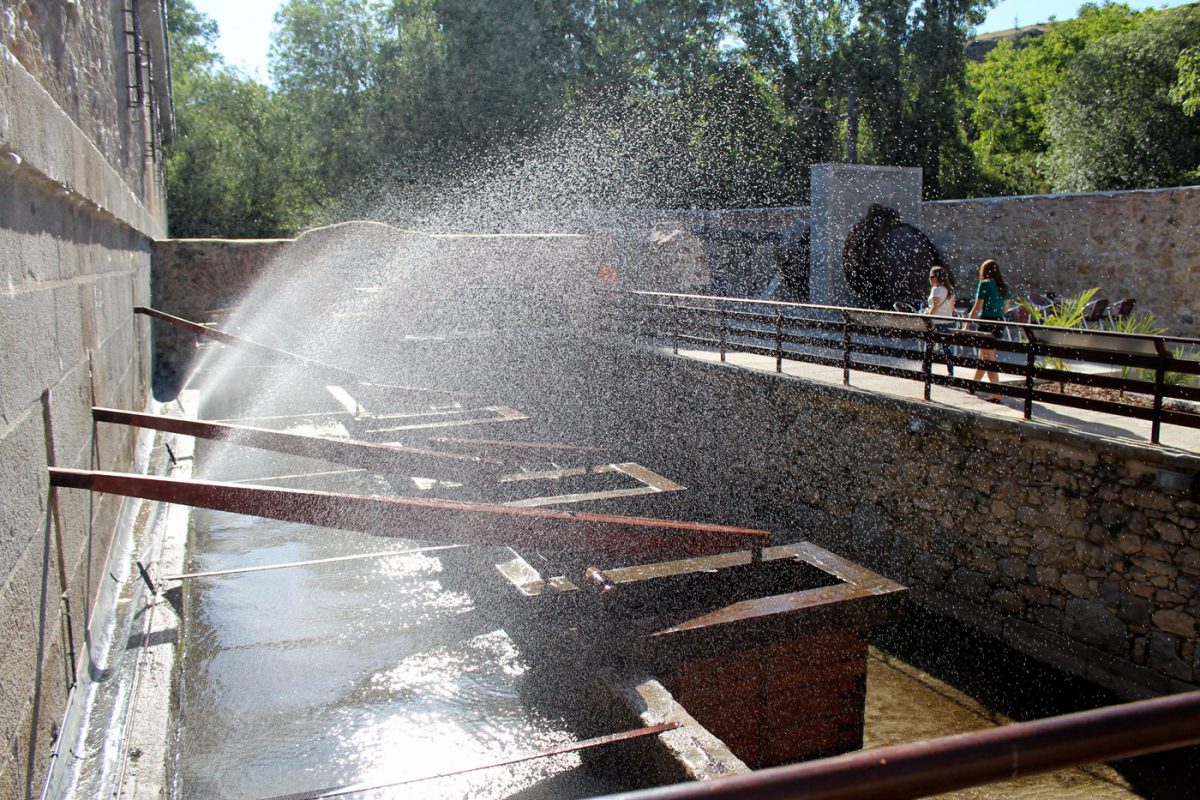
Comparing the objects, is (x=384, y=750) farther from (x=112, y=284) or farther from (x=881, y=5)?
(x=881, y=5)

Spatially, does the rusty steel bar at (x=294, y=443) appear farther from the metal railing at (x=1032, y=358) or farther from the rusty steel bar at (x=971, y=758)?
the metal railing at (x=1032, y=358)

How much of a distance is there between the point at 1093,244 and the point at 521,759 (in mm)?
13922

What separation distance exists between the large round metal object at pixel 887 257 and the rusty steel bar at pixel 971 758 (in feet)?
50.2

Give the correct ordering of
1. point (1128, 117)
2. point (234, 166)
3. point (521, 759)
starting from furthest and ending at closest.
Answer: point (234, 166), point (1128, 117), point (521, 759)

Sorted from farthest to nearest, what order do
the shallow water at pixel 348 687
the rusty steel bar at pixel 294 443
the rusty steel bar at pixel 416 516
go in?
the rusty steel bar at pixel 294 443
the shallow water at pixel 348 687
the rusty steel bar at pixel 416 516

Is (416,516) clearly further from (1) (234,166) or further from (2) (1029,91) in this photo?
(2) (1029,91)

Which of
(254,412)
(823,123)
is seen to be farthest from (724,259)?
(823,123)

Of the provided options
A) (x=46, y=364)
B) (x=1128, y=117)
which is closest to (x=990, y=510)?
(x=46, y=364)

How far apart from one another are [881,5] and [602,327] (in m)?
23.2

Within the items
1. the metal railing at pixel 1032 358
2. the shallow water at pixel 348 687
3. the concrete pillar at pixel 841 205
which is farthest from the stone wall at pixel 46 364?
the concrete pillar at pixel 841 205

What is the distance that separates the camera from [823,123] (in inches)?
1280

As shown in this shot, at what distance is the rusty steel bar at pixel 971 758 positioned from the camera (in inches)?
35.1

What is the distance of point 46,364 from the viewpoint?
2.53 metres

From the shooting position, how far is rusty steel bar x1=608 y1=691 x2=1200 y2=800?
2.93ft
